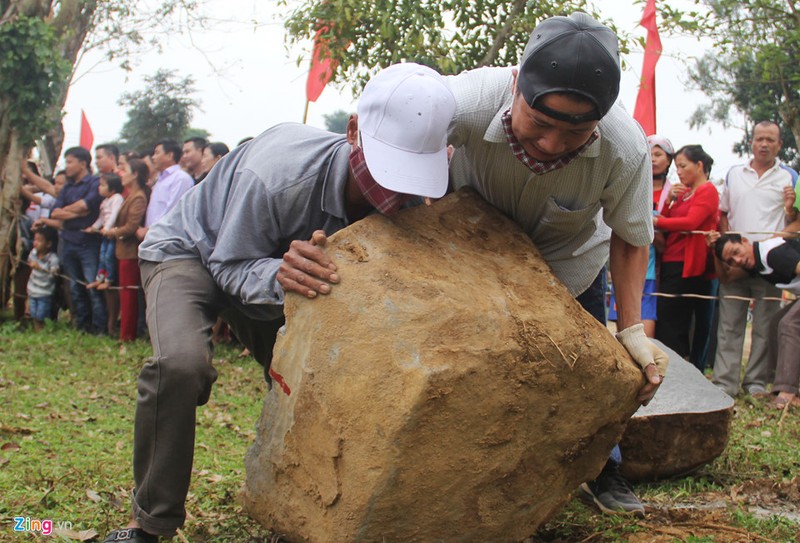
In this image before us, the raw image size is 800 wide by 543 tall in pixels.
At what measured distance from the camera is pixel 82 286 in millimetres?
9969

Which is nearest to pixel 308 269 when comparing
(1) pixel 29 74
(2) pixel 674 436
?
(2) pixel 674 436

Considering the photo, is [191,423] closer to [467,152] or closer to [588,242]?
[467,152]

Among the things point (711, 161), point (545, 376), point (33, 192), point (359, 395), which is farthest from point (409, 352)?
point (33, 192)

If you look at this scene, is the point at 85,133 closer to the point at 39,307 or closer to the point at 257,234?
the point at 39,307

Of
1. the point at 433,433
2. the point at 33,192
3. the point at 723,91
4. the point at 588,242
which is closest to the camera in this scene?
the point at 433,433

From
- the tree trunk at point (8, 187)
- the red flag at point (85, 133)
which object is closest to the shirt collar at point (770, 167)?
the tree trunk at point (8, 187)

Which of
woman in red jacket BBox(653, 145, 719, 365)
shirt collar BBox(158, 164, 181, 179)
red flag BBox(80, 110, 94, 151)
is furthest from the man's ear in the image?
red flag BBox(80, 110, 94, 151)

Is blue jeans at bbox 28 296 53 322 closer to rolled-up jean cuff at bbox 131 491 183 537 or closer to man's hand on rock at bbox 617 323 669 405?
rolled-up jean cuff at bbox 131 491 183 537

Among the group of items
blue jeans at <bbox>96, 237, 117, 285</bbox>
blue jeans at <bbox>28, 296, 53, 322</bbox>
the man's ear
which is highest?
the man's ear

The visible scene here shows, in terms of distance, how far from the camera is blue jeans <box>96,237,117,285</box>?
954cm

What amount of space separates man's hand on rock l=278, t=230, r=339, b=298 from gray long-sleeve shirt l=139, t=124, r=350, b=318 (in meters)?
0.12

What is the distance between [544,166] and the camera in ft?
9.40

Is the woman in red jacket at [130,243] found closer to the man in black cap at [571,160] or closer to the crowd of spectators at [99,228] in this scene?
the crowd of spectators at [99,228]

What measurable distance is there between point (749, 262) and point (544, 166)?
431 cm
